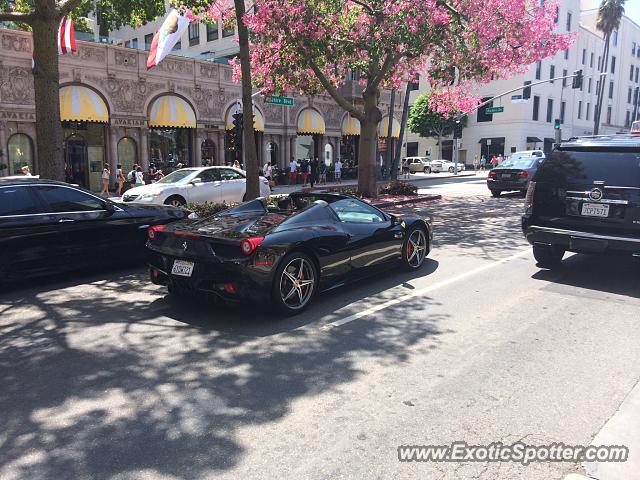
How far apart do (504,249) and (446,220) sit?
4.70 meters

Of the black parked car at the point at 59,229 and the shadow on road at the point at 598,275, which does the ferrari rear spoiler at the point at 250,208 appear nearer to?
the black parked car at the point at 59,229

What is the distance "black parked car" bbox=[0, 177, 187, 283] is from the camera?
6816mm

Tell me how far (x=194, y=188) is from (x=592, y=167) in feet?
35.6

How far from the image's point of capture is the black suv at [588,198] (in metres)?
6.50

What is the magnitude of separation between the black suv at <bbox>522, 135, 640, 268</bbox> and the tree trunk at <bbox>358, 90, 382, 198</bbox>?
12.1 metres

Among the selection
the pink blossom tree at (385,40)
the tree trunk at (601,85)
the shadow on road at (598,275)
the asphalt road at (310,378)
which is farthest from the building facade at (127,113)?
the tree trunk at (601,85)

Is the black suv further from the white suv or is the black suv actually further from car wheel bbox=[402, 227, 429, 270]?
the white suv

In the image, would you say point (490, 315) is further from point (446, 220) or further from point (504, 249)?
point (446, 220)

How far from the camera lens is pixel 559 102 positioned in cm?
6112

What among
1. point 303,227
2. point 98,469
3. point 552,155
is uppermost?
point 552,155

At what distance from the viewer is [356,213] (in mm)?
7047

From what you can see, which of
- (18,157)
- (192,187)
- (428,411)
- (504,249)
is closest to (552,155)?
(504,249)

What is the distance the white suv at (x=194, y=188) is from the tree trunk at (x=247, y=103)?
1.73 meters

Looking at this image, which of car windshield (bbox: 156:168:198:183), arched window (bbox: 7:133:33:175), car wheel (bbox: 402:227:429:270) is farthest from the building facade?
car wheel (bbox: 402:227:429:270)
